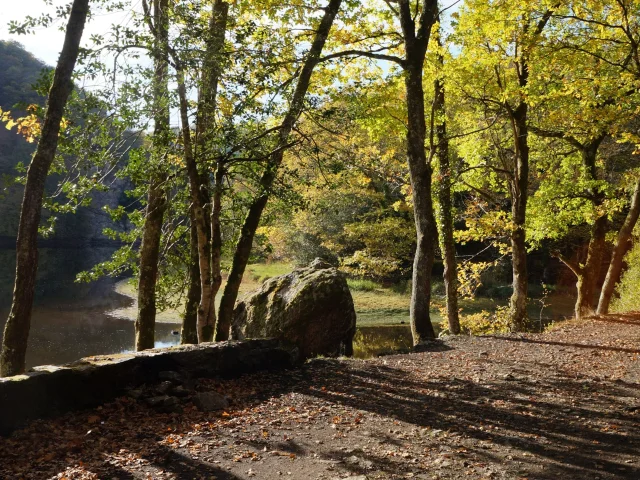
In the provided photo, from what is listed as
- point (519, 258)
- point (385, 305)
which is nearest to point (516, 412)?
point (519, 258)

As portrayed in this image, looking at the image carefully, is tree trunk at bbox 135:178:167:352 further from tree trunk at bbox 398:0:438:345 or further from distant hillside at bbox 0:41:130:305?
distant hillside at bbox 0:41:130:305

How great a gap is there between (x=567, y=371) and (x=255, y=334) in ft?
20.2

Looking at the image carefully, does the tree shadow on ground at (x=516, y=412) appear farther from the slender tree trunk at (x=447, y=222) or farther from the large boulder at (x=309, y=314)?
the slender tree trunk at (x=447, y=222)

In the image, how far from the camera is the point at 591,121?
37.8 feet

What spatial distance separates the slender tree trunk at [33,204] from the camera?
256 inches

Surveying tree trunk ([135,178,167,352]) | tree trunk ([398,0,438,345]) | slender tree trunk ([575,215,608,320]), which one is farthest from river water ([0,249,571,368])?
slender tree trunk ([575,215,608,320])

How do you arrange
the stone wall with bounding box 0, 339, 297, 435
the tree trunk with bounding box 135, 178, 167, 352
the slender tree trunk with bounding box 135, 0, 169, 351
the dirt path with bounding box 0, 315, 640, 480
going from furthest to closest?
the tree trunk with bounding box 135, 178, 167, 352
the slender tree trunk with bounding box 135, 0, 169, 351
the stone wall with bounding box 0, 339, 297, 435
the dirt path with bounding box 0, 315, 640, 480

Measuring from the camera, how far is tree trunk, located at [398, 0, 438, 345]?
10570mm

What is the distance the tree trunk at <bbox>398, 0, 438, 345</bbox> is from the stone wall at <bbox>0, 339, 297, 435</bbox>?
3841 mm

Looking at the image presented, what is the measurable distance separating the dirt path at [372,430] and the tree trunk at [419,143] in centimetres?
276

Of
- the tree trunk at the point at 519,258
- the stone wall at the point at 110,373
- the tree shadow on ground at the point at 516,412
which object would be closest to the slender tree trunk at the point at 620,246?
the tree trunk at the point at 519,258

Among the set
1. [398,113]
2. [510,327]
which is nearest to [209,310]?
[398,113]

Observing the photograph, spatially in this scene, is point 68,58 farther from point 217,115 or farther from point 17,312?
point 17,312

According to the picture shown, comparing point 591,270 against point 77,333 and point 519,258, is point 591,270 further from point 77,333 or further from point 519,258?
point 77,333
